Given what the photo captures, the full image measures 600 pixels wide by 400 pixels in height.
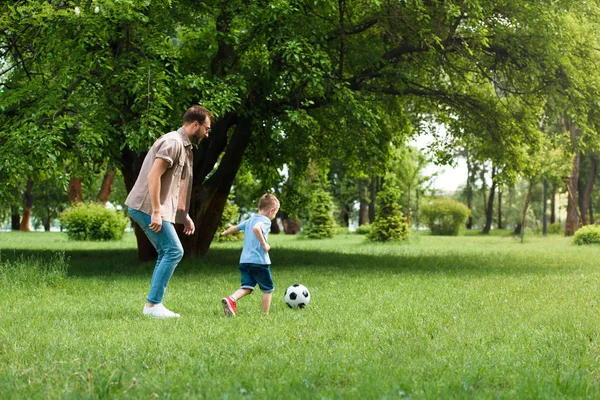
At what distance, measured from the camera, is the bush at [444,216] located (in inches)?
1962

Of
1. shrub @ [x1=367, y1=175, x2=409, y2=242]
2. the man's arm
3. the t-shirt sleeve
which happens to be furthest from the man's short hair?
shrub @ [x1=367, y1=175, x2=409, y2=242]

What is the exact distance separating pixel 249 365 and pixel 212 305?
150 inches

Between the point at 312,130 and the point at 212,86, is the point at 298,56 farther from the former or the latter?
the point at 312,130

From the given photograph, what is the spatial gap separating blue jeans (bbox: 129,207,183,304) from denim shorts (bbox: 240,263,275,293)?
0.93m

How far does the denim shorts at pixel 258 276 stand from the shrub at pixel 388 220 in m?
24.1

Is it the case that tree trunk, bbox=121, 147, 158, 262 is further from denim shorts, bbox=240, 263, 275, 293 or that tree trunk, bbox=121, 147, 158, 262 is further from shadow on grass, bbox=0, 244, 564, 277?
denim shorts, bbox=240, 263, 275, 293

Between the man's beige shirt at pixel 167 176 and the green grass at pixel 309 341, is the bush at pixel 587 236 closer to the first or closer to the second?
the green grass at pixel 309 341

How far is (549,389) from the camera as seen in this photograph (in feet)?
14.8

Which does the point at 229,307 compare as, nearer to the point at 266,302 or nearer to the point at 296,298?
the point at 266,302

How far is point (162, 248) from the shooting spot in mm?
7680

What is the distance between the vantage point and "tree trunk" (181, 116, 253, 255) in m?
17.0

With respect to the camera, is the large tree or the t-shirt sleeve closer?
the t-shirt sleeve

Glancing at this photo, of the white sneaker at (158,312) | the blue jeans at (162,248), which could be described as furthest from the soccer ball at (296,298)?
the blue jeans at (162,248)

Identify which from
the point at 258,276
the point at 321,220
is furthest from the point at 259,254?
the point at 321,220
